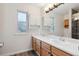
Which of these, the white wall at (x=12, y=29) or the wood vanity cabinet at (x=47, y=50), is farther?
the white wall at (x=12, y=29)

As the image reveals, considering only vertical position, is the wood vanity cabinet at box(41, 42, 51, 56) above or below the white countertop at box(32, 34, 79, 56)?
below

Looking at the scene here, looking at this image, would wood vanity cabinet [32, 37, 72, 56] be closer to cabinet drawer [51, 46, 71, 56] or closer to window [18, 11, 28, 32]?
cabinet drawer [51, 46, 71, 56]

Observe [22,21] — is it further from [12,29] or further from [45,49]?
[45,49]

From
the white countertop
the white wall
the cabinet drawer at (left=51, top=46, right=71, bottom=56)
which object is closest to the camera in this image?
A: the cabinet drawer at (left=51, top=46, right=71, bottom=56)

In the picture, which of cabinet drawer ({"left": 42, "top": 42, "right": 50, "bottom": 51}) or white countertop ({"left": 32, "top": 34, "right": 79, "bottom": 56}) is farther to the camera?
cabinet drawer ({"left": 42, "top": 42, "right": 50, "bottom": 51})

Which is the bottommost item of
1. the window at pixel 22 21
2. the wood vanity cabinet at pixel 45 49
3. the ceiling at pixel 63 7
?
the wood vanity cabinet at pixel 45 49

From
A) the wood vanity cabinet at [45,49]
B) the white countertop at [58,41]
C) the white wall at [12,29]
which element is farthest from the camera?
the wood vanity cabinet at [45,49]

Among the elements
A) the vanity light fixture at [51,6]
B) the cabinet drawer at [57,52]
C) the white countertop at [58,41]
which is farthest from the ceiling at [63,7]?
the cabinet drawer at [57,52]

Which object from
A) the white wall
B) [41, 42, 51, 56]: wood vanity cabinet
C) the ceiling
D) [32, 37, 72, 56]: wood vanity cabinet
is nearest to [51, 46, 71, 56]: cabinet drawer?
[32, 37, 72, 56]: wood vanity cabinet

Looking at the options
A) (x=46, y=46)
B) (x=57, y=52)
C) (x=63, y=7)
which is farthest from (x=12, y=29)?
(x=63, y=7)

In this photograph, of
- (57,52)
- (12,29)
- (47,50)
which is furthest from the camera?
(47,50)

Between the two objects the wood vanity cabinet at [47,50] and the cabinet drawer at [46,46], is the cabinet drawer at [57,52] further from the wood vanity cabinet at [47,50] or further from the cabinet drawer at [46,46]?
the cabinet drawer at [46,46]

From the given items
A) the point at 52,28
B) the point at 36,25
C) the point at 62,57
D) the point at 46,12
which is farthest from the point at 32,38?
the point at 62,57

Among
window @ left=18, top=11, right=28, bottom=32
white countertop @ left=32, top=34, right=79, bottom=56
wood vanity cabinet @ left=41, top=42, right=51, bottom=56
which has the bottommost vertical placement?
wood vanity cabinet @ left=41, top=42, right=51, bottom=56
